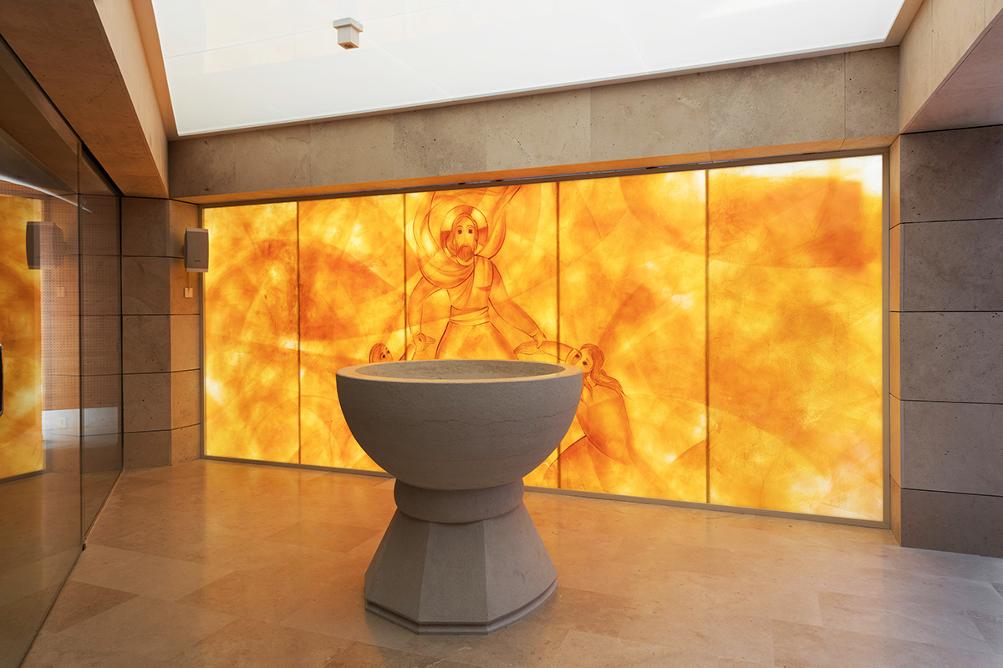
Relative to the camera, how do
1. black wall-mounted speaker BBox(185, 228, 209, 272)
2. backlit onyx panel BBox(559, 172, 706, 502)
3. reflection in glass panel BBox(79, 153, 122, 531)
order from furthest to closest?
black wall-mounted speaker BBox(185, 228, 209, 272)
backlit onyx panel BBox(559, 172, 706, 502)
reflection in glass panel BBox(79, 153, 122, 531)

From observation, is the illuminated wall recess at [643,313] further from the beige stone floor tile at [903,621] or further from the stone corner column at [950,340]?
the beige stone floor tile at [903,621]

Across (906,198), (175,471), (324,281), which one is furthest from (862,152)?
(175,471)

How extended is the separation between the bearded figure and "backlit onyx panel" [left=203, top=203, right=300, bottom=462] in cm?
114

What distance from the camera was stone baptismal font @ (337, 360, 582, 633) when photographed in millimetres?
2189

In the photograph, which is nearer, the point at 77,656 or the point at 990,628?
the point at 77,656

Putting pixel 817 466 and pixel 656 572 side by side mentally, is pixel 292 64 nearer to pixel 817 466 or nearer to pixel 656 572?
pixel 656 572

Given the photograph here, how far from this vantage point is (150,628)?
2439mm

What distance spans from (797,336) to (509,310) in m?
1.78

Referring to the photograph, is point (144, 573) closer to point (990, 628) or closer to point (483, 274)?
point (483, 274)

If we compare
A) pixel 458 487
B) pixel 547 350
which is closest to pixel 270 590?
pixel 458 487

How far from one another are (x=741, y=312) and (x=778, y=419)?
662mm

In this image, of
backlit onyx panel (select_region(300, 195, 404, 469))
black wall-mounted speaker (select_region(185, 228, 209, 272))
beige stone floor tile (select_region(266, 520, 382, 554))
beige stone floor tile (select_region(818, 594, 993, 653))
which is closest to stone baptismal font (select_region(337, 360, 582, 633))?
beige stone floor tile (select_region(266, 520, 382, 554))

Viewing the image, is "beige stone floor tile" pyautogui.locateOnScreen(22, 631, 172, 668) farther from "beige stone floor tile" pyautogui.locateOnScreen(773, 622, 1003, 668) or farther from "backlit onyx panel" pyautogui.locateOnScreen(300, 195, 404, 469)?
"backlit onyx panel" pyautogui.locateOnScreen(300, 195, 404, 469)

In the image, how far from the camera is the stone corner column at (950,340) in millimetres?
3184
